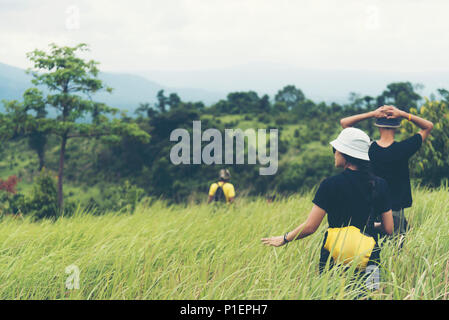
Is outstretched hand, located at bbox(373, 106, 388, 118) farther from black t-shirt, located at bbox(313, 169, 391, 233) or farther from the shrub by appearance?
the shrub

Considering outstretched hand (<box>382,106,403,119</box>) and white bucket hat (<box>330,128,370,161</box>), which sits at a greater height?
outstretched hand (<box>382,106,403,119</box>)

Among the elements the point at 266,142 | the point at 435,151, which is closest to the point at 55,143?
the point at 266,142

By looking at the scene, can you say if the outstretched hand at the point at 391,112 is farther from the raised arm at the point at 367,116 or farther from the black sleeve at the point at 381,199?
the black sleeve at the point at 381,199

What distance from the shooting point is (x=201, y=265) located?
9.30 ft

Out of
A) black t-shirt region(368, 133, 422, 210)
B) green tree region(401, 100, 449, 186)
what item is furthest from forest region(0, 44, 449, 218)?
black t-shirt region(368, 133, 422, 210)

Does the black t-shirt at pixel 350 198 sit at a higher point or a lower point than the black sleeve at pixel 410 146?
lower

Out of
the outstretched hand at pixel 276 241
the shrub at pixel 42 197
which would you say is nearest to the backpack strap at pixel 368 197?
the outstretched hand at pixel 276 241

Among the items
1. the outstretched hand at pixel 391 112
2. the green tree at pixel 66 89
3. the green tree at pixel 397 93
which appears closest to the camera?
the outstretched hand at pixel 391 112

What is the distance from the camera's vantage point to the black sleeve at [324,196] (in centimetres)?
223

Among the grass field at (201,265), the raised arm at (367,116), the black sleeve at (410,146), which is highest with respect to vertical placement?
the raised arm at (367,116)

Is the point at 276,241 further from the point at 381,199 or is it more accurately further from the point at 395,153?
the point at 395,153

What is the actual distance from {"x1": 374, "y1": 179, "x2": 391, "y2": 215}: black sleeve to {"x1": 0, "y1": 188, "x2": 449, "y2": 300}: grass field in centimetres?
39

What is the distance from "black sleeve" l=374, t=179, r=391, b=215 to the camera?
2.31 meters

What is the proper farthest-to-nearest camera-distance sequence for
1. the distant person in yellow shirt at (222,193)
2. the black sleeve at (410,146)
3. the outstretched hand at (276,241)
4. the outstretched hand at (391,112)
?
1. the distant person in yellow shirt at (222,193)
2. the black sleeve at (410,146)
3. the outstretched hand at (391,112)
4. the outstretched hand at (276,241)
